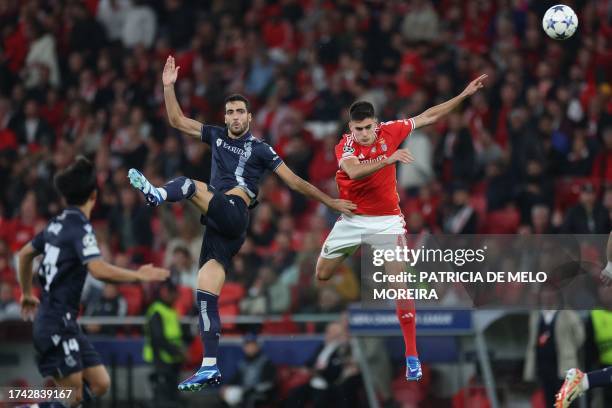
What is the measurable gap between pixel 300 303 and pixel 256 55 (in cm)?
574

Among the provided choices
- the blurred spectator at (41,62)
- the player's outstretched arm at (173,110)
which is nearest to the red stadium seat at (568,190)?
the player's outstretched arm at (173,110)

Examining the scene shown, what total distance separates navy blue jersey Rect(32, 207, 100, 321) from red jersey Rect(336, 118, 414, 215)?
8.78 ft

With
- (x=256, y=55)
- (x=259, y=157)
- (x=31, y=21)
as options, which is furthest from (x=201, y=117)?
(x=259, y=157)

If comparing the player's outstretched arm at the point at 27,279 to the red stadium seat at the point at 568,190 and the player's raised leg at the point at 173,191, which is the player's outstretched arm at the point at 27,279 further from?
the red stadium seat at the point at 568,190

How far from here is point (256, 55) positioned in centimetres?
2092

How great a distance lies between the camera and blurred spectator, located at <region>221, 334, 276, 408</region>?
15.8 meters

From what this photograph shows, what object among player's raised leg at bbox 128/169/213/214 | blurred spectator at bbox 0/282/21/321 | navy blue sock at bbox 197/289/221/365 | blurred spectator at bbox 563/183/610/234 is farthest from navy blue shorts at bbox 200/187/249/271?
blurred spectator at bbox 0/282/21/321

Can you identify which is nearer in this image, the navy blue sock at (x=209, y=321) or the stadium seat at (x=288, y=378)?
the navy blue sock at (x=209, y=321)

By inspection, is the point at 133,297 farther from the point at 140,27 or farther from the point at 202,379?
the point at 140,27

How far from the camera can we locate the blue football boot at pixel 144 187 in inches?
451

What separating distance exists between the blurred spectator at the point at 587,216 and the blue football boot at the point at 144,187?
613 cm

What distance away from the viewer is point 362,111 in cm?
1198

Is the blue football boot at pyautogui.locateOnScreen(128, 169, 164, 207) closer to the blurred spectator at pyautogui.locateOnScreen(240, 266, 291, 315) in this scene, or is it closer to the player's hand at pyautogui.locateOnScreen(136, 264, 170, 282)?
the player's hand at pyautogui.locateOnScreen(136, 264, 170, 282)

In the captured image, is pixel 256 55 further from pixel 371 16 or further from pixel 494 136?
pixel 494 136
